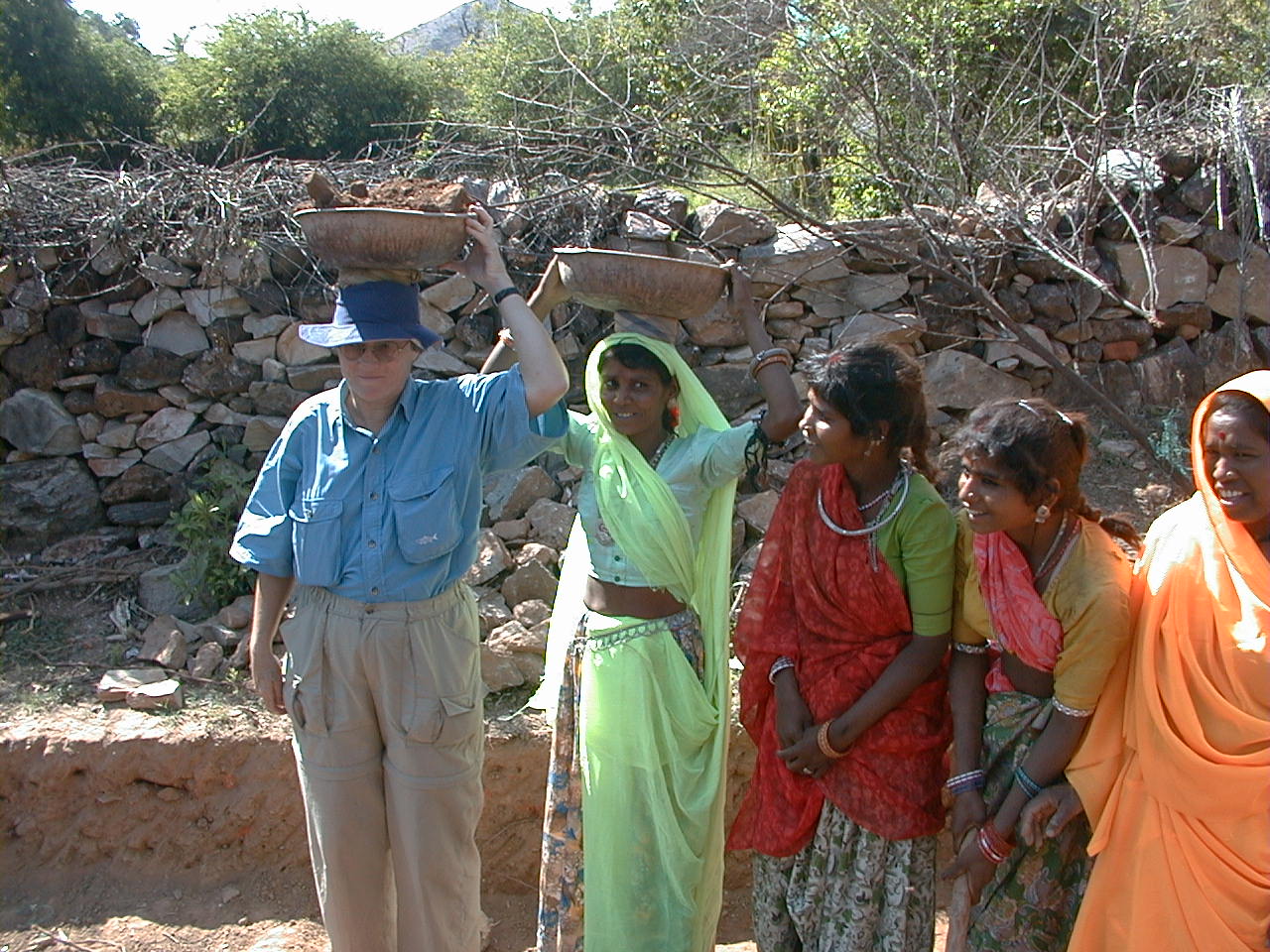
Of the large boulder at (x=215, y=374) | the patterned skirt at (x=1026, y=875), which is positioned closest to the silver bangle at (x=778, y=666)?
the patterned skirt at (x=1026, y=875)

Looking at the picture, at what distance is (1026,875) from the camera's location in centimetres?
222

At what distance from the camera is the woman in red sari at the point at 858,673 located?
235cm

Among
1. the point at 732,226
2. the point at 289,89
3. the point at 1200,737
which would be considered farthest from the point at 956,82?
the point at 289,89

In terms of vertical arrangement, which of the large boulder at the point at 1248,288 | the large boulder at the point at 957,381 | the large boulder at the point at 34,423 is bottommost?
the large boulder at the point at 34,423

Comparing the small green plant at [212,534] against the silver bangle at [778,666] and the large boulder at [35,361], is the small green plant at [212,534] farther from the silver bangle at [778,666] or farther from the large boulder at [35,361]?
the silver bangle at [778,666]

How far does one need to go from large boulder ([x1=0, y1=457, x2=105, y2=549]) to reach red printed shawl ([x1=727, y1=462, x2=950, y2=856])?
12.7 feet

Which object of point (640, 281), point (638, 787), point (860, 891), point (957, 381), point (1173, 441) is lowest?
point (860, 891)

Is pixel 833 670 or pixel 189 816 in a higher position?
pixel 833 670

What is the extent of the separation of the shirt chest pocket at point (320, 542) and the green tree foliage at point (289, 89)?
755 centimetres

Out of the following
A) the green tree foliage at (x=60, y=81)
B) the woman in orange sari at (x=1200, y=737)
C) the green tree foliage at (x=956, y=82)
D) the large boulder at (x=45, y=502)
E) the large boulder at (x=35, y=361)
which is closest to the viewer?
the woman in orange sari at (x=1200, y=737)

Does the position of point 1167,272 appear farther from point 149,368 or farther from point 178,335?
point 149,368

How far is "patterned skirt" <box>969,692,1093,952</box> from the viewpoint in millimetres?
2215

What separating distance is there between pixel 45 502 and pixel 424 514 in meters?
3.48

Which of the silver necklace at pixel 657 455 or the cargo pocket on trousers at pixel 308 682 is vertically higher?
the silver necklace at pixel 657 455
